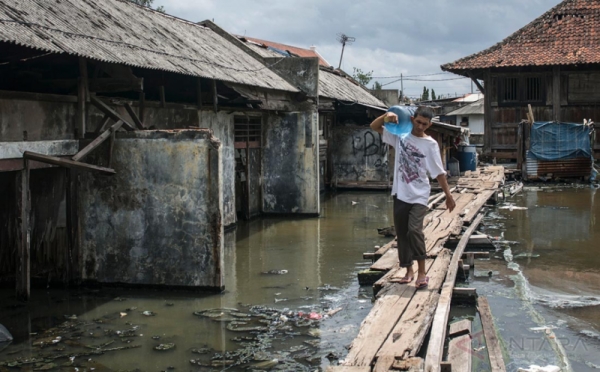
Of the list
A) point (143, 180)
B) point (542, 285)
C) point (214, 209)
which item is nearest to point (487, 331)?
point (542, 285)

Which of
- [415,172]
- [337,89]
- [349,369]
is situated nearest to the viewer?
[349,369]

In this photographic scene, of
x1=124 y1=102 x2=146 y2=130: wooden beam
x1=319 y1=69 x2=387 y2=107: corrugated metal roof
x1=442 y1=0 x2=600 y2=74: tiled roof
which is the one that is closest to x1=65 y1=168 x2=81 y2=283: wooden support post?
x1=124 y1=102 x2=146 y2=130: wooden beam

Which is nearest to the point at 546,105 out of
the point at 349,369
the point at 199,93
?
the point at 199,93

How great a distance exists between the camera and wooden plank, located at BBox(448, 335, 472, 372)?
5422 millimetres

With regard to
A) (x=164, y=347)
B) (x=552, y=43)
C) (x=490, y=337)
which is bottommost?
(x=164, y=347)

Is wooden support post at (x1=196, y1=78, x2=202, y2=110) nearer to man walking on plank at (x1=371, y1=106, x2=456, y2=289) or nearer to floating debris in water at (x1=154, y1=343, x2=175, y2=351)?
man walking on plank at (x1=371, y1=106, x2=456, y2=289)

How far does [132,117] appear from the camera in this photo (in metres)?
9.51

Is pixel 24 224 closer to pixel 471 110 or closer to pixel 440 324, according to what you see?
pixel 440 324

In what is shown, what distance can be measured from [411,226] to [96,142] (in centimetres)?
409

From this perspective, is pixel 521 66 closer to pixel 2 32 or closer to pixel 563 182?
pixel 563 182

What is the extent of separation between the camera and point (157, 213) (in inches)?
344

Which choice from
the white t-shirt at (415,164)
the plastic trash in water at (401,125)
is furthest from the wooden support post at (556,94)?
the plastic trash in water at (401,125)

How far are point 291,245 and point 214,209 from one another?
3753 mm

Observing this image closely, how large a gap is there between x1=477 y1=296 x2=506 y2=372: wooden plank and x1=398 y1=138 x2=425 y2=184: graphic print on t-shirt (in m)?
1.60
